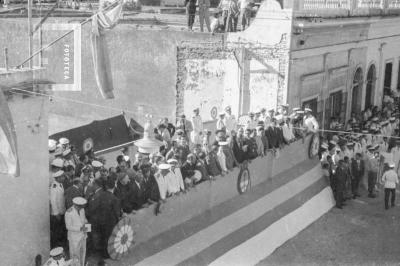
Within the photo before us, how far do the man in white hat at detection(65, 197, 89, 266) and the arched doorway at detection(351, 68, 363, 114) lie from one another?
1602 cm

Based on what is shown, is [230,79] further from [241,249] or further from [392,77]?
[392,77]

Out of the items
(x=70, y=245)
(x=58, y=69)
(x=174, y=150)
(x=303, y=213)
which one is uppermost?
(x=58, y=69)

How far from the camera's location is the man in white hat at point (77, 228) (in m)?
10.0

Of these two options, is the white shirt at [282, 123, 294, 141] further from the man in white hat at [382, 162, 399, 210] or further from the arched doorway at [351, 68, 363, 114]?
the arched doorway at [351, 68, 363, 114]

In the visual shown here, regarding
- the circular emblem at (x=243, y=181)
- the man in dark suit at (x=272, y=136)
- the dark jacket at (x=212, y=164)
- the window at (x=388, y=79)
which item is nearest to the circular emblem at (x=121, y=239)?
the dark jacket at (x=212, y=164)

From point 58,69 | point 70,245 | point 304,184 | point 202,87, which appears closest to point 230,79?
point 202,87

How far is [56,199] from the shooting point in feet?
34.6

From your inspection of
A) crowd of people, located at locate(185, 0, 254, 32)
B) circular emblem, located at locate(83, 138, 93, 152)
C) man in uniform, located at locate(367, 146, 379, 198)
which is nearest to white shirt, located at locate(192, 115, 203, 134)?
circular emblem, located at locate(83, 138, 93, 152)

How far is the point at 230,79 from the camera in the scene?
64.6ft

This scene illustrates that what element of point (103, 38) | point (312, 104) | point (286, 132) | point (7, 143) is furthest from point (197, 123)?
point (7, 143)

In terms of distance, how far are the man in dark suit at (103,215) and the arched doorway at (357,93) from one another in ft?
50.8

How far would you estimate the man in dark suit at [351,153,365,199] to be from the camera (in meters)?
16.9

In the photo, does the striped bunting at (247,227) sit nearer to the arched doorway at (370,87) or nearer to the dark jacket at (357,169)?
the dark jacket at (357,169)

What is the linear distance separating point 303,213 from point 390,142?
21.2 feet
